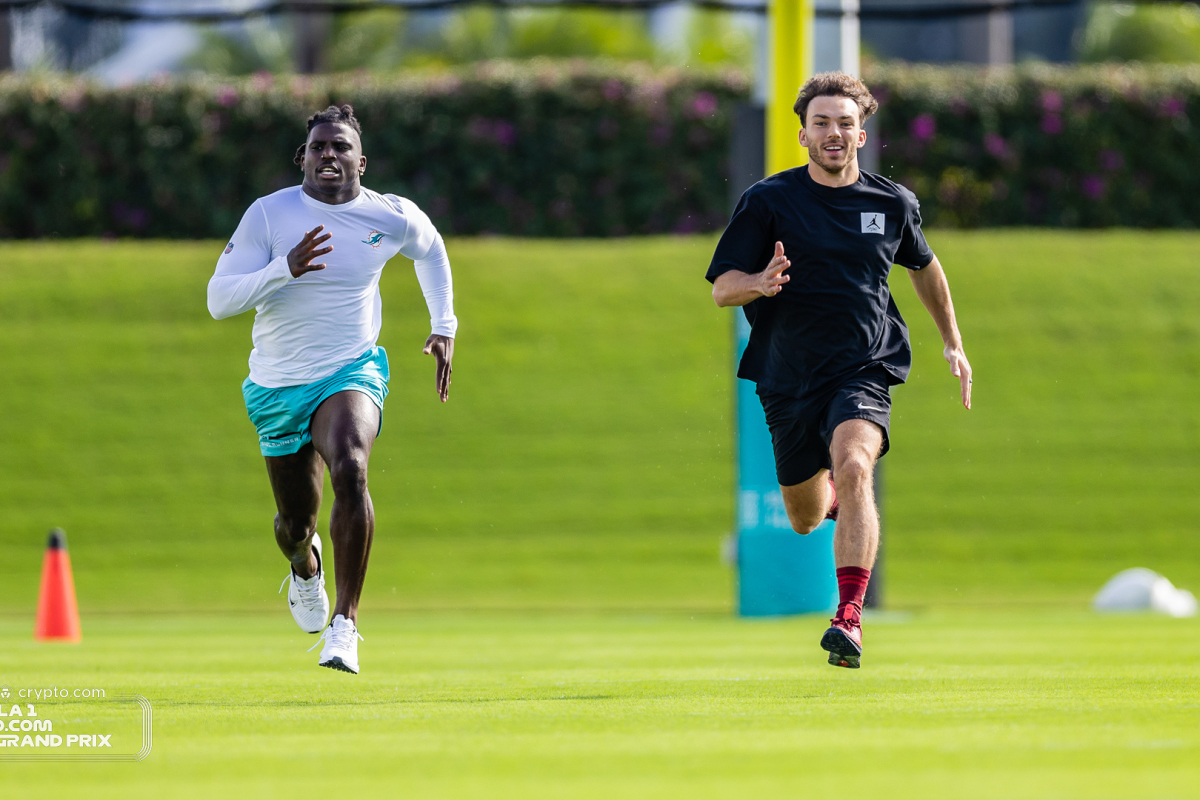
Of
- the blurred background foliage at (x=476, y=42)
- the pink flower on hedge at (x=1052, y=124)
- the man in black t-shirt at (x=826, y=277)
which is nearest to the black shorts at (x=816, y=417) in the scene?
the man in black t-shirt at (x=826, y=277)

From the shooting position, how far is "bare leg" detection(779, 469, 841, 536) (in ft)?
22.1

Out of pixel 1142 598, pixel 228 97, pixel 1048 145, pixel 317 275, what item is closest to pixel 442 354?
pixel 317 275

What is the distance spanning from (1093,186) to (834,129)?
15909mm

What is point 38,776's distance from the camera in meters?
3.99

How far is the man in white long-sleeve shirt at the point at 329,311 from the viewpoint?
6.38 m

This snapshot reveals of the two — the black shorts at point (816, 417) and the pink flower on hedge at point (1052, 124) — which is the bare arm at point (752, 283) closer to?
the black shorts at point (816, 417)

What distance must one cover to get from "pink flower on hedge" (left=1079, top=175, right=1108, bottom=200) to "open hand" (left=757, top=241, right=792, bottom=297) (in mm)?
16236

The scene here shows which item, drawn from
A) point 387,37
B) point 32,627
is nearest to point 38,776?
point 32,627

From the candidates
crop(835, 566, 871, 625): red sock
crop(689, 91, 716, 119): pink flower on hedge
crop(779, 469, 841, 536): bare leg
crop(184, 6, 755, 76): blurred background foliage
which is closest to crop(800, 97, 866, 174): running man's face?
crop(779, 469, 841, 536): bare leg

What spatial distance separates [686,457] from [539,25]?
620 inches

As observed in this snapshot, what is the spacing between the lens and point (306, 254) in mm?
6277

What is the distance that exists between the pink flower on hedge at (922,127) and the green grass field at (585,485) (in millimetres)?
1375

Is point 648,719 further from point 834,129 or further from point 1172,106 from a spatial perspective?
point 1172,106

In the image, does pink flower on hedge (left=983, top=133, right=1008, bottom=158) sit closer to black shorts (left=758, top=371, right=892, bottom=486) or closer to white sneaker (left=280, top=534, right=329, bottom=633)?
black shorts (left=758, top=371, right=892, bottom=486)
